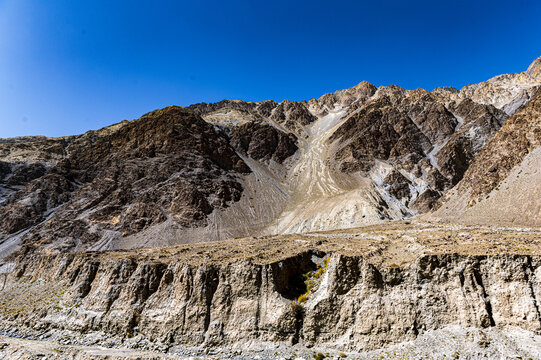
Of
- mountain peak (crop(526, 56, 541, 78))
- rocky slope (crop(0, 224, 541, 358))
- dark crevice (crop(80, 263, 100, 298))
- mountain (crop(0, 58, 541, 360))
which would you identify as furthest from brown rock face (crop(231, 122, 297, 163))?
mountain peak (crop(526, 56, 541, 78))

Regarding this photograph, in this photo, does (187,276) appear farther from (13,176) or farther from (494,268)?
(13,176)

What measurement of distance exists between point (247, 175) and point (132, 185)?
146 feet

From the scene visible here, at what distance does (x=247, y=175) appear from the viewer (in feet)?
406

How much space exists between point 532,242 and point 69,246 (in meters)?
96.2

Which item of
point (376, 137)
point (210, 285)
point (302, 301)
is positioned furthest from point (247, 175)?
point (302, 301)

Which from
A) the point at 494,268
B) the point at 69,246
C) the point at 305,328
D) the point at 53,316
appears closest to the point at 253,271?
the point at 305,328

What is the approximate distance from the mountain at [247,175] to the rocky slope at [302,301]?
121ft

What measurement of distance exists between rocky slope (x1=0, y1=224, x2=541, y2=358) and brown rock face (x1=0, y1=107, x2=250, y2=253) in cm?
6287

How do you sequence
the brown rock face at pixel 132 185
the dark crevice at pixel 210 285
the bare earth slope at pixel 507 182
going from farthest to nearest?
the brown rock face at pixel 132 185, the bare earth slope at pixel 507 182, the dark crevice at pixel 210 285

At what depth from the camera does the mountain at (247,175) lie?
80.6 meters

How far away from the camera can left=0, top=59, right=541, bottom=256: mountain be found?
80.6 m

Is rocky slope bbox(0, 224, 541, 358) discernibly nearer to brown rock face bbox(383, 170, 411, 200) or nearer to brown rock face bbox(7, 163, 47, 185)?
brown rock face bbox(383, 170, 411, 200)

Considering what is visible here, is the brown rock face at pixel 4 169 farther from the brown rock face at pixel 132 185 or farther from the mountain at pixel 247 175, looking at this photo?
the brown rock face at pixel 132 185

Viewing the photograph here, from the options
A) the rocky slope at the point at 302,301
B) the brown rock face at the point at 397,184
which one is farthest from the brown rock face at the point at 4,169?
the brown rock face at the point at 397,184
